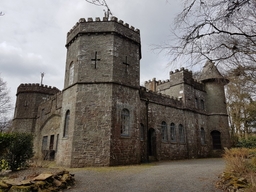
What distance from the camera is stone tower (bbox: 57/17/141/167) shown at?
1152 cm

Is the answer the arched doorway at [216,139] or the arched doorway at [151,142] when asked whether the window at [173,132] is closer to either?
the arched doorway at [151,142]

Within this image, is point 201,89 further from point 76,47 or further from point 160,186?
point 160,186

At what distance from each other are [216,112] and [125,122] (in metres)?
13.3

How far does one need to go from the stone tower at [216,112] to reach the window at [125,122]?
1196 centimetres

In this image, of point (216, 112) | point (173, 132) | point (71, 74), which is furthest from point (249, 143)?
point (71, 74)

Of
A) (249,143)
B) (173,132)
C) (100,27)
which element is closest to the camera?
(100,27)

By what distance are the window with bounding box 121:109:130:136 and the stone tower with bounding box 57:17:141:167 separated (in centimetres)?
20

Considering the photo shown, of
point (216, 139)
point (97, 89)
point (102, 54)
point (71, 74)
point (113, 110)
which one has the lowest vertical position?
point (216, 139)

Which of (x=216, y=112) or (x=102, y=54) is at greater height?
(x=102, y=54)

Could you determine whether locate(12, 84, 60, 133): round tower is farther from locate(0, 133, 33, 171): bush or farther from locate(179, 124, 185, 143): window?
locate(179, 124, 185, 143): window

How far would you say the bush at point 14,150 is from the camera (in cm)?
903

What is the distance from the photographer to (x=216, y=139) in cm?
2145

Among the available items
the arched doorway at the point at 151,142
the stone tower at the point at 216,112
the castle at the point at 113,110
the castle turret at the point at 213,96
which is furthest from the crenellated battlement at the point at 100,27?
the castle turret at the point at 213,96

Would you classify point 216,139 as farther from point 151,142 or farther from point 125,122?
point 125,122
